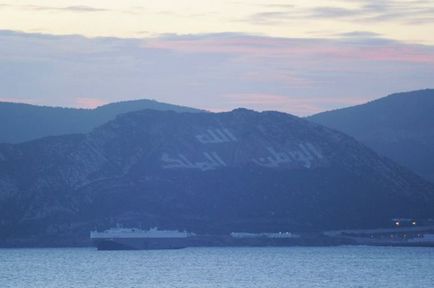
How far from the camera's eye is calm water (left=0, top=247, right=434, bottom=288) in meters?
114

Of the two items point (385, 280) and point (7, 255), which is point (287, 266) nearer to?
point (385, 280)

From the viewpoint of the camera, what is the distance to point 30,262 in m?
157

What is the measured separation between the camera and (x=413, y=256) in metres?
172

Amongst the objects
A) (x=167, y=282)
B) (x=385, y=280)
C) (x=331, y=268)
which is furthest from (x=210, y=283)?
(x=331, y=268)

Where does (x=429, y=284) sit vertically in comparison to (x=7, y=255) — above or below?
below

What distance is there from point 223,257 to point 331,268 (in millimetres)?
33236

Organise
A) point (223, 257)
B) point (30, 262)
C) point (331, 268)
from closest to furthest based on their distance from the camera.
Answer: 1. point (331, 268)
2. point (30, 262)
3. point (223, 257)

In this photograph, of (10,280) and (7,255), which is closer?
(10,280)

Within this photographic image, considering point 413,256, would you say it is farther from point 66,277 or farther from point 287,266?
point 66,277

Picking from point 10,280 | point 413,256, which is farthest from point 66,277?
point 413,256

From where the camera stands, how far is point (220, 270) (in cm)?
13338

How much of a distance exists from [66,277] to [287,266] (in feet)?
89.6

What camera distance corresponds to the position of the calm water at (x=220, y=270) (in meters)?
114

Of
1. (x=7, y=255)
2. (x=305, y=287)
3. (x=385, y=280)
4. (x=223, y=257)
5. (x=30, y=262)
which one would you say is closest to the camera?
(x=305, y=287)
